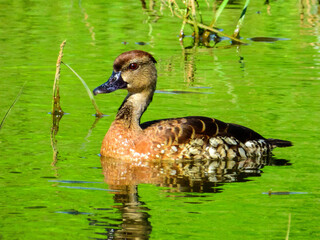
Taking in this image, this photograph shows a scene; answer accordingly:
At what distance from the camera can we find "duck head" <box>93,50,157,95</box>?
33.2 ft

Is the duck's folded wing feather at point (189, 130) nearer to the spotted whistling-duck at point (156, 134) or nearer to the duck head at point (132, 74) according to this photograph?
the spotted whistling-duck at point (156, 134)

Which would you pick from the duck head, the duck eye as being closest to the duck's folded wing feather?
the duck head

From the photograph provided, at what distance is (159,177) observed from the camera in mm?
9023

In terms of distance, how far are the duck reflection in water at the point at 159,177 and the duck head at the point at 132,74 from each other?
101cm

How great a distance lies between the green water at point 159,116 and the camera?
24.1 feet

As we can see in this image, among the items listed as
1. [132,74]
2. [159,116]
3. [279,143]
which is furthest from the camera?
[159,116]

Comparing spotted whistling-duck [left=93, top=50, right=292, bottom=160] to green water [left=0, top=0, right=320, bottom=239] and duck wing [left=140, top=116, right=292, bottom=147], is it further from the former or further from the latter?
green water [left=0, top=0, right=320, bottom=239]

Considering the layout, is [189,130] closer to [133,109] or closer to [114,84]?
[133,109]

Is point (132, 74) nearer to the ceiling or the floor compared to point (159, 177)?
nearer to the ceiling

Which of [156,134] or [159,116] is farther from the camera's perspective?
[159,116]

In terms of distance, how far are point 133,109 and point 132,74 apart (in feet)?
1.49

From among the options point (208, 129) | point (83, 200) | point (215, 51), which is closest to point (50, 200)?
point (83, 200)

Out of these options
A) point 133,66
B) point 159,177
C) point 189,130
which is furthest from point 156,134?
point 133,66

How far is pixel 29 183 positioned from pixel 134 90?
7.75 feet
